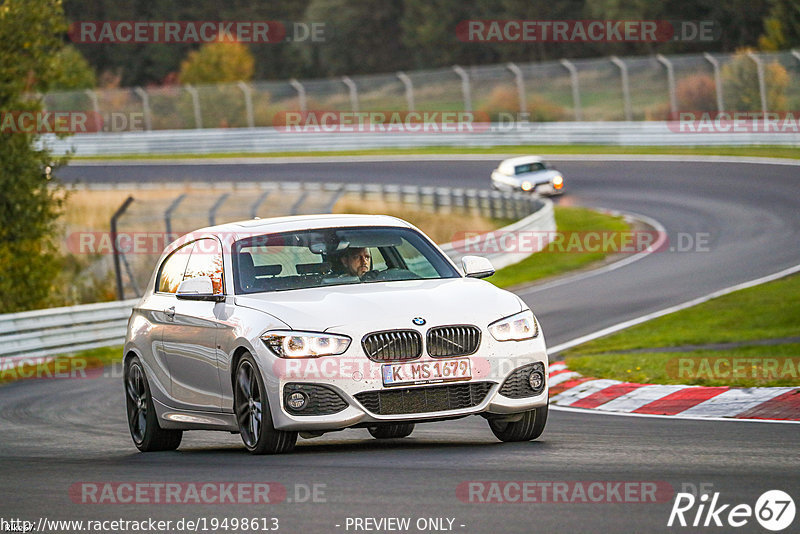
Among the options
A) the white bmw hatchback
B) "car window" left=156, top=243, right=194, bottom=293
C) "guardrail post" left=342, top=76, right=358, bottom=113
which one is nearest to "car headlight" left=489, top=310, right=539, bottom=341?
the white bmw hatchback

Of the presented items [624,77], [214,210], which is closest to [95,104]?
[624,77]

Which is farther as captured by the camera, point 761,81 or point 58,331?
point 761,81

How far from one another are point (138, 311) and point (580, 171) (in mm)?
33204

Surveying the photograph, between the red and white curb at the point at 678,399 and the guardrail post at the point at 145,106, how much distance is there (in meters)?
43.4

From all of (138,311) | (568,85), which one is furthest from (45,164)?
(568,85)

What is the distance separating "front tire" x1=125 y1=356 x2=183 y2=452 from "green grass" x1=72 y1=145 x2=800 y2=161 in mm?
31894

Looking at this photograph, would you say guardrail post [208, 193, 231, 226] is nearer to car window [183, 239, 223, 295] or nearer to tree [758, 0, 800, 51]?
car window [183, 239, 223, 295]

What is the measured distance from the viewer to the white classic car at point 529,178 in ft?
130

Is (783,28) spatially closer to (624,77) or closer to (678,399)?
(624,77)

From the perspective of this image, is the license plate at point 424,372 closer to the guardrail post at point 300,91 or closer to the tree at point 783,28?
the guardrail post at point 300,91

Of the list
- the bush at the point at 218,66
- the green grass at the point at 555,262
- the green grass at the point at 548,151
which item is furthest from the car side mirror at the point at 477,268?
the bush at the point at 218,66

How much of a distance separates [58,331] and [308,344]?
A: 1353 centimetres

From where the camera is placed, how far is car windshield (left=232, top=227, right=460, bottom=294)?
9305 millimetres

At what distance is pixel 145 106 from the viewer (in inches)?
2201
